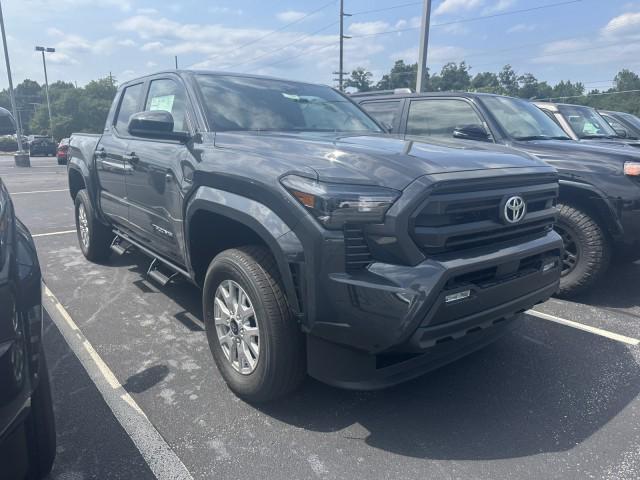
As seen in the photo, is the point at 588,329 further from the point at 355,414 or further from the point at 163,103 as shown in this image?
the point at 163,103

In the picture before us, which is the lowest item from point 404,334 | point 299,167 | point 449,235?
point 404,334

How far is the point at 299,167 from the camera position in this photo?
246 cm

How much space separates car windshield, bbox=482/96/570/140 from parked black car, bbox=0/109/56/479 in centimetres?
486

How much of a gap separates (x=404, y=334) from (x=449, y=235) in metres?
0.52

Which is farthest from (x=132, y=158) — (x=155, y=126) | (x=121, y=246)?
(x=121, y=246)

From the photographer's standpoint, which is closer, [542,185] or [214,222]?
[542,185]

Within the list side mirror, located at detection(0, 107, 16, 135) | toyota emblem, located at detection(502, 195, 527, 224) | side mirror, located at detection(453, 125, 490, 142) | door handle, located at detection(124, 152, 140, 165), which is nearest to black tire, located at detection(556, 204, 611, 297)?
side mirror, located at detection(453, 125, 490, 142)

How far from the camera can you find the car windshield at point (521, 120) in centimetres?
543

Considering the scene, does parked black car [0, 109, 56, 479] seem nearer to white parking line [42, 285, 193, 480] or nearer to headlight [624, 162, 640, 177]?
white parking line [42, 285, 193, 480]

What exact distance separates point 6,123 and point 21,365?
1935 mm

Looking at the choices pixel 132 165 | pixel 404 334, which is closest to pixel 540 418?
pixel 404 334

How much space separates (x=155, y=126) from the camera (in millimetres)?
3305

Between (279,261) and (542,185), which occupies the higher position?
(542,185)

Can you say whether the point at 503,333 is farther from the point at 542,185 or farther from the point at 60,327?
the point at 60,327
